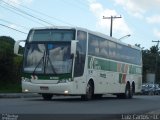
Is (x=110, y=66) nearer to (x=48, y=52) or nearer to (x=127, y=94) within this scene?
(x=127, y=94)

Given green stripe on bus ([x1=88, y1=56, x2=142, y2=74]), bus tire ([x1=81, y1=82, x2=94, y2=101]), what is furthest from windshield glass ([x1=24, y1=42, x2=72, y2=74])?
bus tire ([x1=81, y1=82, x2=94, y2=101])

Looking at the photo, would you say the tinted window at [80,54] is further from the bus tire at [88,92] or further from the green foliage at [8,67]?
the green foliage at [8,67]

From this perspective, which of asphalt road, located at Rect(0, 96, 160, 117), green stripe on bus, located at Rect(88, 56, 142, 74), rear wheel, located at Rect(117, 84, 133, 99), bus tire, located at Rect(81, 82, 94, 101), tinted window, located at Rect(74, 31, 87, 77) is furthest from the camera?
rear wheel, located at Rect(117, 84, 133, 99)

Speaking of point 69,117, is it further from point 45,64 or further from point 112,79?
point 112,79

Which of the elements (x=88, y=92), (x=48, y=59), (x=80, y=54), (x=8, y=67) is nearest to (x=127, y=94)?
(x=88, y=92)

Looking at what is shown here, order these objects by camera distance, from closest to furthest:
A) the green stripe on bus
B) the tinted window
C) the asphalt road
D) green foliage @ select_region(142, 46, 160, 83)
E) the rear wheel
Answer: the asphalt road
the tinted window
the green stripe on bus
the rear wheel
green foliage @ select_region(142, 46, 160, 83)

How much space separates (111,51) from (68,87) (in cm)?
660

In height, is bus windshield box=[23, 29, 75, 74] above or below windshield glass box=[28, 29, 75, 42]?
below

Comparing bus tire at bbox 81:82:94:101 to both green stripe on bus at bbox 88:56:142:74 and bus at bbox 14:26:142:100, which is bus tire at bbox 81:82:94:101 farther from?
green stripe on bus at bbox 88:56:142:74

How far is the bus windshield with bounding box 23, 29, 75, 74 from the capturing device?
2570 cm

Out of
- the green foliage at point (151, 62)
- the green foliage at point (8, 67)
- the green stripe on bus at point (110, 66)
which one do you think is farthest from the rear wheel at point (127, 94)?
the green foliage at point (151, 62)

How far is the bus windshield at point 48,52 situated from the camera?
2570 centimetres

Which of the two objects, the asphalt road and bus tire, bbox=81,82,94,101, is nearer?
the asphalt road

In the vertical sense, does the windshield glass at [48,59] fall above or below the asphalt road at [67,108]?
above
